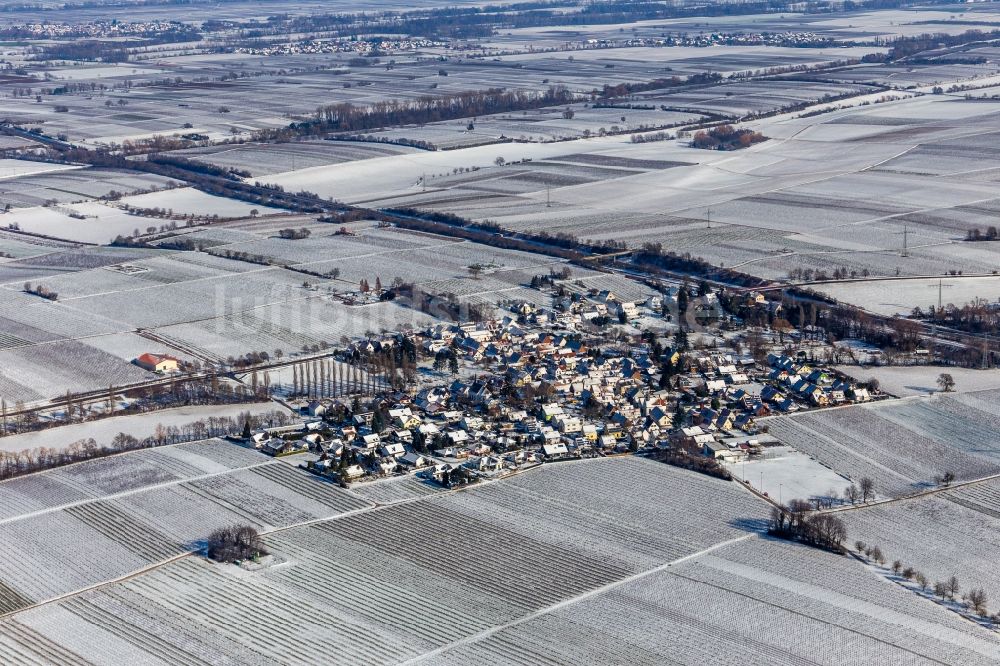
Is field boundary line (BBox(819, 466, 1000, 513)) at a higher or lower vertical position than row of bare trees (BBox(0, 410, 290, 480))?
higher

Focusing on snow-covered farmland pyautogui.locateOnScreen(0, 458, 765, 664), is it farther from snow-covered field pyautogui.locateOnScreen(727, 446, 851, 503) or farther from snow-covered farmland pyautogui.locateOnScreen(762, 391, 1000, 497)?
snow-covered farmland pyautogui.locateOnScreen(762, 391, 1000, 497)

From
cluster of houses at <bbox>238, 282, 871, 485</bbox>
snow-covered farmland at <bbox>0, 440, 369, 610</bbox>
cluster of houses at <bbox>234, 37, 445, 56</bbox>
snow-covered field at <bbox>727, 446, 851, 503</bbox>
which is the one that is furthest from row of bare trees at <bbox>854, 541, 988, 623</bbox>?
cluster of houses at <bbox>234, 37, 445, 56</bbox>

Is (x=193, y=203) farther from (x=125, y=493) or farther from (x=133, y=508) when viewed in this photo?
(x=133, y=508)

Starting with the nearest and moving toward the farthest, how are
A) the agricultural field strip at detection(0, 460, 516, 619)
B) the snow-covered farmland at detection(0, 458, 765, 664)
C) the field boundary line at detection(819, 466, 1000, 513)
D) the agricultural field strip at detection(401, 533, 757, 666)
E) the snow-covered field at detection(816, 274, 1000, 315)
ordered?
the agricultural field strip at detection(401, 533, 757, 666)
the snow-covered farmland at detection(0, 458, 765, 664)
the agricultural field strip at detection(0, 460, 516, 619)
the field boundary line at detection(819, 466, 1000, 513)
the snow-covered field at detection(816, 274, 1000, 315)

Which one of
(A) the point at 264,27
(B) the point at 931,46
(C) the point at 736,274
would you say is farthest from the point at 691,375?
(A) the point at 264,27

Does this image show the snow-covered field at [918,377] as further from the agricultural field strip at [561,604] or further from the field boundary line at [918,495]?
the agricultural field strip at [561,604]

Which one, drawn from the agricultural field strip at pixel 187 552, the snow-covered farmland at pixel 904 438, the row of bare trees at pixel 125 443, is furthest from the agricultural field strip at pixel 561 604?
the row of bare trees at pixel 125 443

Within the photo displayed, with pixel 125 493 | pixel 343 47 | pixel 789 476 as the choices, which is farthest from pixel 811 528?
pixel 343 47
